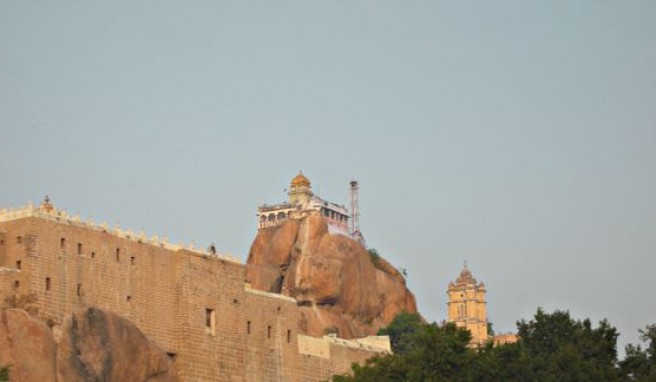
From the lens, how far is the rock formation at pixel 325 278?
13262cm

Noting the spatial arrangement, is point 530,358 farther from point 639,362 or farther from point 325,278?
point 325,278

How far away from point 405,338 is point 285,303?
27.1m

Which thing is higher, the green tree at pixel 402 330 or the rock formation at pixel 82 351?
the green tree at pixel 402 330

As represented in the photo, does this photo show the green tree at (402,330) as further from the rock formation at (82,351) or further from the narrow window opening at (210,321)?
the rock formation at (82,351)

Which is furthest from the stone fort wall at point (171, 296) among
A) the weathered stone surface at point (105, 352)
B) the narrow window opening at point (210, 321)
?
the weathered stone surface at point (105, 352)

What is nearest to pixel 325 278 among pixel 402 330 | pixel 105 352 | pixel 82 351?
pixel 402 330

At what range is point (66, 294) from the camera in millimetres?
89562

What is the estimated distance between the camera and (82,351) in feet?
291

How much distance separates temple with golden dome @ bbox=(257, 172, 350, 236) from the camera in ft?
513

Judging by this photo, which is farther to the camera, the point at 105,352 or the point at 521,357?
the point at 521,357

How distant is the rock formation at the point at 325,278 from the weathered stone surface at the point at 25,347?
42985 mm

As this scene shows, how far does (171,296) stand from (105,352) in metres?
8.31

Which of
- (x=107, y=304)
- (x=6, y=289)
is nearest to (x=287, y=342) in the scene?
(x=107, y=304)

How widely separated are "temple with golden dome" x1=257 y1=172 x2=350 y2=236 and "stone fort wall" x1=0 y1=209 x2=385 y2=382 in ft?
149
